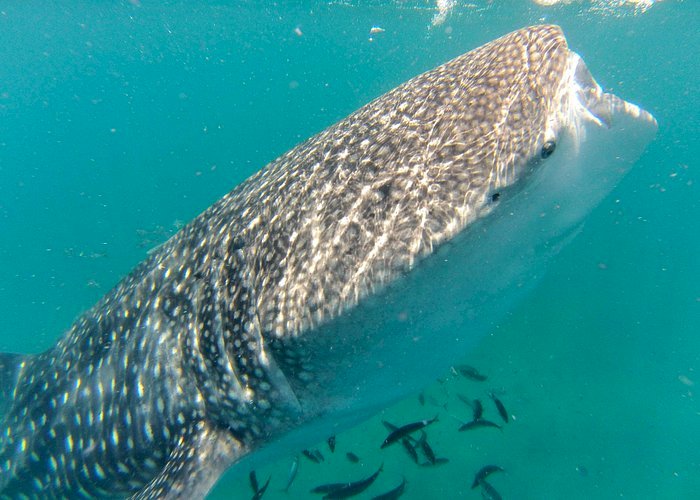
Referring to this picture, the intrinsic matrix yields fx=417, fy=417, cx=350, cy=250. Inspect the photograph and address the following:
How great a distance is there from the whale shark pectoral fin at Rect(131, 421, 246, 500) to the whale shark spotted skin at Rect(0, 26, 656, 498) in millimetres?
13

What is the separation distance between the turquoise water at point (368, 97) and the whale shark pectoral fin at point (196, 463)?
797mm

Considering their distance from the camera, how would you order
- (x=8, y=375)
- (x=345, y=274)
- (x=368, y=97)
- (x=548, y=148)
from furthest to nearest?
(x=368, y=97) → (x=8, y=375) → (x=345, y=274) → (x=548, y=148)

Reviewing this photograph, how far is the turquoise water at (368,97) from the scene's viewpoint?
560 inches

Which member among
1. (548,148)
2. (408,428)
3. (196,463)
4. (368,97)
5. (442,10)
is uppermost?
(368,97)

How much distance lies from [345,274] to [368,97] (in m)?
63.9

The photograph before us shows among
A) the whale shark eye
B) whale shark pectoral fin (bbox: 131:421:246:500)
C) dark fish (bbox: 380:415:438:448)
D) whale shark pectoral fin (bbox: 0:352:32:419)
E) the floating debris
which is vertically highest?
the floating debris

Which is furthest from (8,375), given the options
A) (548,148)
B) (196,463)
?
(548,148)

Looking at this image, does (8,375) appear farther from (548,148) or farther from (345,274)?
(548,148)

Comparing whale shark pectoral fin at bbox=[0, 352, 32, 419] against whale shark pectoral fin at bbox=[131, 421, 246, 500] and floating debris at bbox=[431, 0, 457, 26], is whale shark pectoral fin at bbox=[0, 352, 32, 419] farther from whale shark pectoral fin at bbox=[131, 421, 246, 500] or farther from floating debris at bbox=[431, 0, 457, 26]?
floating debris at bbox=[431, 0, 457, 26]

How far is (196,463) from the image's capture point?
2.68 meters

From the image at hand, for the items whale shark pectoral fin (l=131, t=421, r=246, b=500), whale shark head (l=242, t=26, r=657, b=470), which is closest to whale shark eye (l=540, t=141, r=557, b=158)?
whale shark head (l=242, t=26, r=657, b=470)

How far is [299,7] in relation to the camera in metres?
29.4

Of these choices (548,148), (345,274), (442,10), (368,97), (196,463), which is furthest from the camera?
(368,97)

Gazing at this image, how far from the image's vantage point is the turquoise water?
14227mm
